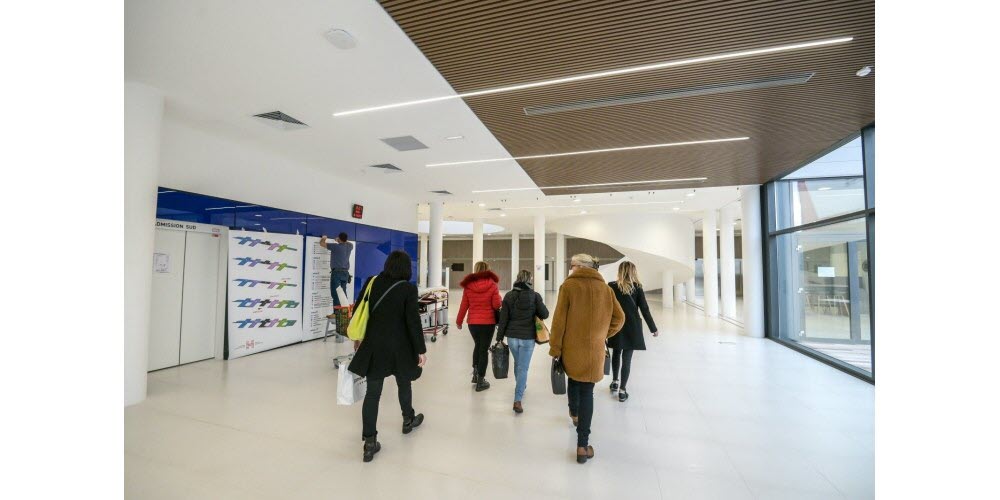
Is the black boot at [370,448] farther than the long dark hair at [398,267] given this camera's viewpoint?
No

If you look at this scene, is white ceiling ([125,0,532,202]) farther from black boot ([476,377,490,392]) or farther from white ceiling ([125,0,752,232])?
black boot ([476,377,490,392])

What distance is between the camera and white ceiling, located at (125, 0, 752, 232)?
332 centimetres

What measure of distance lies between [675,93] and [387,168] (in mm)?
5622

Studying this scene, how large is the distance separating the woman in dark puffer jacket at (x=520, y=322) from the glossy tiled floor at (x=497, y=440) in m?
0.47

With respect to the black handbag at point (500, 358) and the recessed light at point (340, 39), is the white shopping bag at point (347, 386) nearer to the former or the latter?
the black handbag at point (500, 358)

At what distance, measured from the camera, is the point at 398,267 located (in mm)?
3408

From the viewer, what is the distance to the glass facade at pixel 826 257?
19.8 ft

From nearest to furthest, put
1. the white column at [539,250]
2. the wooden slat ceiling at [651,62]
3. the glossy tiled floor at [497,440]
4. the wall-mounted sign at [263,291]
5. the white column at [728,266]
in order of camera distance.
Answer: the glossy tiled floor at [497,440] < the wooden slat ceiling at [651,62] < the wall-mounted sign at [263,291] < the white column at [728,266] < the white column at [539,250]

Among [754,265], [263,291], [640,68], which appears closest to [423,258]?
[263,291]

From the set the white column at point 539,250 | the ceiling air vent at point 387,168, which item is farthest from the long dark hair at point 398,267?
the white column at point 539,250

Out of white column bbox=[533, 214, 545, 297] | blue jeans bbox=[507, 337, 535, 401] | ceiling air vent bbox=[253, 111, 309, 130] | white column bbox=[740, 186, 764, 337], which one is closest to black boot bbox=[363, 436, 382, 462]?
blue jeans bbox=[507, 337, 535, 401]

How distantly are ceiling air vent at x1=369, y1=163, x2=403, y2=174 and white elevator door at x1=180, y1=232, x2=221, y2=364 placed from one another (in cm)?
304

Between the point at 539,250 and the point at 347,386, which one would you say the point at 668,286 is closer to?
the point at 539,250
